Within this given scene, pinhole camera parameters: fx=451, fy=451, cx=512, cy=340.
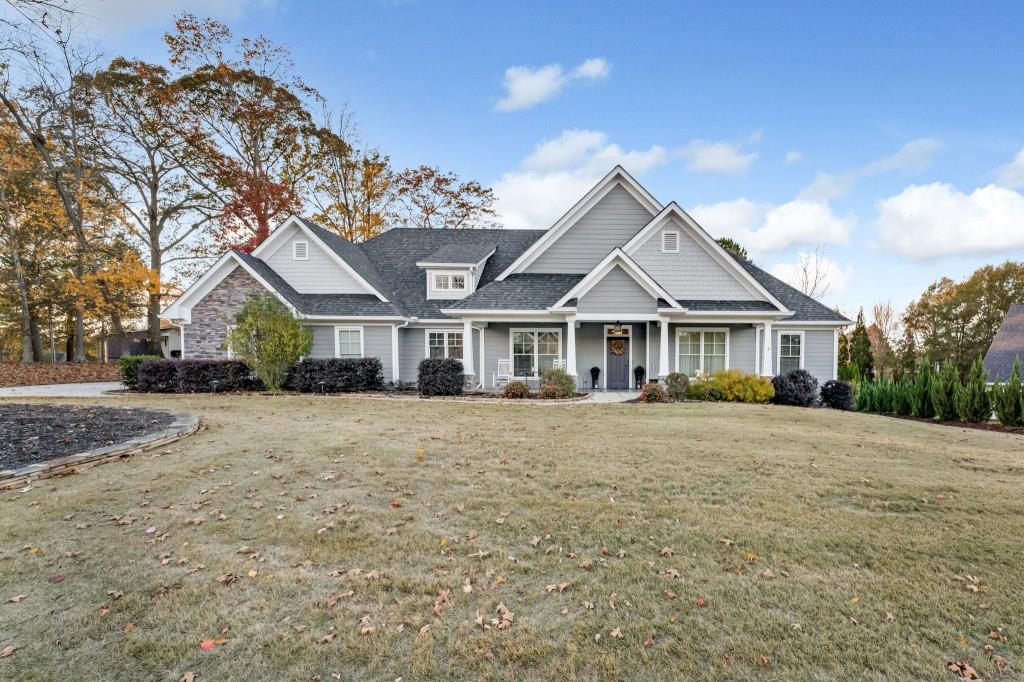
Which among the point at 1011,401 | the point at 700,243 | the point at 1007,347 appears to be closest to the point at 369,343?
the point at 700,243

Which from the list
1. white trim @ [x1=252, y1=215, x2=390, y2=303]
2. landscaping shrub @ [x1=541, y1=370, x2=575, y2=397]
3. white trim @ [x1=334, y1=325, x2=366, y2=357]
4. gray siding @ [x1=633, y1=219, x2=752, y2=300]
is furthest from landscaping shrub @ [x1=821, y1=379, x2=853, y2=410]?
white trim @ [x1=334, y1=325, x2=366, y2=357]

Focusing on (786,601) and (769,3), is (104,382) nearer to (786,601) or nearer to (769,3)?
(786,601)

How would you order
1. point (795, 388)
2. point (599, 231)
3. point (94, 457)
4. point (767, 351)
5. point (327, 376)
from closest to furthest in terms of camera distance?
point (94, 457) < point (795, 388) < point (327, 376) < point (767, 351) < point (599, 231)

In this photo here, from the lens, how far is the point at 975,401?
1236 centimetres

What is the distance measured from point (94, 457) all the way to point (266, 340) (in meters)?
8.86

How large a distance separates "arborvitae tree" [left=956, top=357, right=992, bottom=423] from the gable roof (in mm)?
14934

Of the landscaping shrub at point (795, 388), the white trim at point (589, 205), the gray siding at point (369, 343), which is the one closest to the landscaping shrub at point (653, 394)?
the landscaping shrub at point (795, 388)

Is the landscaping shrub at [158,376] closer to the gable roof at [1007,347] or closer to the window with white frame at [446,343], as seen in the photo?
the window with white frame at [446,343]

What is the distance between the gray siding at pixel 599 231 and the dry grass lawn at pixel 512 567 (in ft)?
39.5

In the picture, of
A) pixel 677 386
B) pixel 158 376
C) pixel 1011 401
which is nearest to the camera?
pixel 1011 401

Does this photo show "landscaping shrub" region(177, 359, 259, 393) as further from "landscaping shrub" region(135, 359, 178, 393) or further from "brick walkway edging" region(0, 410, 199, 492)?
"brick walkway edging" region(0, 410, 199, 492)

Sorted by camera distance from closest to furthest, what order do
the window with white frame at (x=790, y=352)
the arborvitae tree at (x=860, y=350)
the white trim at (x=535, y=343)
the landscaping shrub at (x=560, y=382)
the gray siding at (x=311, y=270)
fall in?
the landscaping shrub at (x=560, y=382) < the white trim at (x=535, y=343) < the window with white frame at (x=790, y=352) < the gray siding at (x=311, y=270) < the arborvitae tree at (x=860, y=350)

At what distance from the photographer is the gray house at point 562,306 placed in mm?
16172

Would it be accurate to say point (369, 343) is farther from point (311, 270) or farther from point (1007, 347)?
point (1007, 347)
